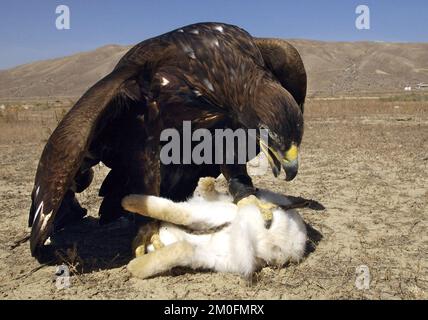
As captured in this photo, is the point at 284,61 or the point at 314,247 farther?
the point at 284,61

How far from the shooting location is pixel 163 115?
3775 millimetres

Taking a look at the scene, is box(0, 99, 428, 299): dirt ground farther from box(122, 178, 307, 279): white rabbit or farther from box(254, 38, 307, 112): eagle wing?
box(254, 38, 307, 112): eagle wing

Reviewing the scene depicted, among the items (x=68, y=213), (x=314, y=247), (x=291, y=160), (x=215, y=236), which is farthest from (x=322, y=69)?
(x=291, y=160)

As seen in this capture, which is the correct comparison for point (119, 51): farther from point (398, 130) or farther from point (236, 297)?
point (236, 297)

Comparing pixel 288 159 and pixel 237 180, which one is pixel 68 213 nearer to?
pixel 237 180

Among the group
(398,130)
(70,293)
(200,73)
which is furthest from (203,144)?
(398,130)

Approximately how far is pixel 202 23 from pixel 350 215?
2.57 meters

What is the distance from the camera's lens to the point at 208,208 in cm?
378

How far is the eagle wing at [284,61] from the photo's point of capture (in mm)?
4668

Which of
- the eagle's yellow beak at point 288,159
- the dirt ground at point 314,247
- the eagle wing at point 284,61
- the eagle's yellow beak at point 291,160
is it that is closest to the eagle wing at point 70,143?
the dirt ground at point 314,247

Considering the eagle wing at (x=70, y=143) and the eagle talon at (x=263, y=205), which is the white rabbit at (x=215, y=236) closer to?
the eagle talon at (x=263, y=205)

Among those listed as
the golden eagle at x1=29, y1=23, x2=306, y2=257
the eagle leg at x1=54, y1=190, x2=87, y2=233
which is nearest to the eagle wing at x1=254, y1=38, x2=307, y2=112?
the golden eagle at x1=29, y1=23, x2=306, y2=257

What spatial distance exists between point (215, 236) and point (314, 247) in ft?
3.39

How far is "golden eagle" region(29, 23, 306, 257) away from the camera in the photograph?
10.7 ft
